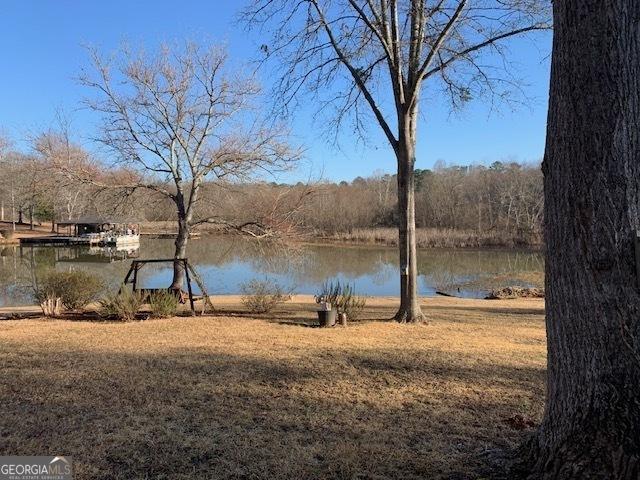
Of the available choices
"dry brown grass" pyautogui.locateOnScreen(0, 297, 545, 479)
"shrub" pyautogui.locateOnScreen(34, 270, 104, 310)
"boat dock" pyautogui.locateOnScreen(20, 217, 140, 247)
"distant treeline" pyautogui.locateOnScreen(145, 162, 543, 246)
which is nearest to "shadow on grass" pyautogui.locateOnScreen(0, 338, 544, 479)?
"dry brown grass" pyautogui.locateOnScreen(0, 297, 545, 479)

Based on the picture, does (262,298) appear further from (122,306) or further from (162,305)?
(122,306)

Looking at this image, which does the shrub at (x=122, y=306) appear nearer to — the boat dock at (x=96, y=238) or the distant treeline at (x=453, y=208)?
the distant treeline at (x=453, y=208)

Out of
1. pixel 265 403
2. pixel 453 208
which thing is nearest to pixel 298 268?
pixel 265 403

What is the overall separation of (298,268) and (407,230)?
6.97 meters

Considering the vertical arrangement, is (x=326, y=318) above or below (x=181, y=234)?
below

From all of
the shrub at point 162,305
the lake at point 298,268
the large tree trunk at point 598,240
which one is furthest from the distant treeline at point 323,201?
the large tree trunk at point 598,240

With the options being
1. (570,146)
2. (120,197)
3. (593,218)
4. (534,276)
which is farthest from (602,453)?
(534,276)

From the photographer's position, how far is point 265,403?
13.7ft

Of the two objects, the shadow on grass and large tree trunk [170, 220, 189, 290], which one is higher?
large tree trunk [170, 220, 189, 290]

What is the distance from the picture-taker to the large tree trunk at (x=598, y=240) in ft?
7.89

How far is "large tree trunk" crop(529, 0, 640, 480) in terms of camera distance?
7.89 ft

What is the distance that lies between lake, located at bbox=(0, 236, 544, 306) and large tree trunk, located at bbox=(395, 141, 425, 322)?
4.82 meters

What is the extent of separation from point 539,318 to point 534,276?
19351 mm

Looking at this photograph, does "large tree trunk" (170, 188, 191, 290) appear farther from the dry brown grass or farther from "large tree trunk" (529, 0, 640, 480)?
"large tree trunk" (529, 0, 640, 480)
